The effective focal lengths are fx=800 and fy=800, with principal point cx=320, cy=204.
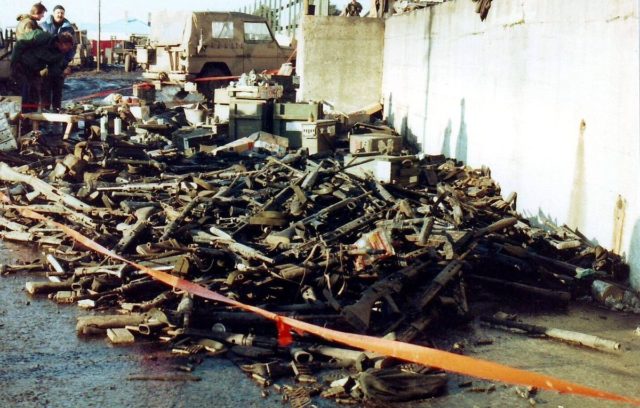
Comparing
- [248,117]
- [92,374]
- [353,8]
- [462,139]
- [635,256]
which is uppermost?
[353,8]

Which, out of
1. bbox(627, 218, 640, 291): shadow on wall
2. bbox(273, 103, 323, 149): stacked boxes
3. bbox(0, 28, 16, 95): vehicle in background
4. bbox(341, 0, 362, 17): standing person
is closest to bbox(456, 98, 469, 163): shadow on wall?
bbox(273, 103, 323, 149): stacked boxes

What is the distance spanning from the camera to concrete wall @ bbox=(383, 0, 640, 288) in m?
7.55

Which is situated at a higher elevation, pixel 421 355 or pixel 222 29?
pixel 222 29

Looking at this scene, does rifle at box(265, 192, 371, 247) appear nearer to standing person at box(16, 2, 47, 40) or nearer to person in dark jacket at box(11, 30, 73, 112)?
person in dark jacket at box(11, 30, 73, 112)

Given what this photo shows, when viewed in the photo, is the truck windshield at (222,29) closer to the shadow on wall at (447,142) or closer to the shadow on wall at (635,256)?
the shadow on wall at (447,142)

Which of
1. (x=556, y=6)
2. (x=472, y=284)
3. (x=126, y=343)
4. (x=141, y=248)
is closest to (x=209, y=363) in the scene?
(x=126, y=343)

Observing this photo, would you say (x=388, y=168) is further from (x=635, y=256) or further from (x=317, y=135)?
(x=317, y=135)

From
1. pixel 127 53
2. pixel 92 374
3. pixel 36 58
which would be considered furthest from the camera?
pixel 127 53

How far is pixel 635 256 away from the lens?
7324 mm

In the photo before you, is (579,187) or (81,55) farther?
(81,55)

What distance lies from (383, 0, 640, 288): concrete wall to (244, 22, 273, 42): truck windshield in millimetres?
11166

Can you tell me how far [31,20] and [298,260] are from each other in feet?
39.2

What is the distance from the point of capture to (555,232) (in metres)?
8.72

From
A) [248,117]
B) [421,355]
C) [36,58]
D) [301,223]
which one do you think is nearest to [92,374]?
[421,355]
